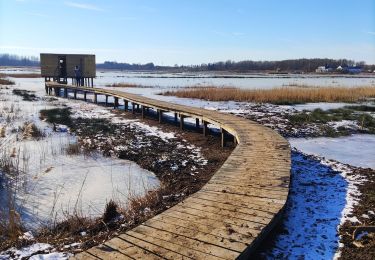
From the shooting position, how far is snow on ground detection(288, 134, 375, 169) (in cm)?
836

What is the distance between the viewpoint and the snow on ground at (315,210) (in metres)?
3.97

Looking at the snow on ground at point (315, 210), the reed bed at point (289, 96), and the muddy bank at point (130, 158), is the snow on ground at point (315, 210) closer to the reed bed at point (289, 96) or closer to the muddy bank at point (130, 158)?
the muddy bank at point (130, 158)

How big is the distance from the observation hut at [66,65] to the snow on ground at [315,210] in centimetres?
2709

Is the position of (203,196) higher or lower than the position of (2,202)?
higher

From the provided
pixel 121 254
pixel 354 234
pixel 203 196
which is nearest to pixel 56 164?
pixel 203 196

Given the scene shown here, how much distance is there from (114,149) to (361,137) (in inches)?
286

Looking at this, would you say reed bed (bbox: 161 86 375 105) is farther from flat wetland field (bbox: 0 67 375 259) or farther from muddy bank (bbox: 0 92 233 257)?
muddy bank (bbox: 0 92 233 257)

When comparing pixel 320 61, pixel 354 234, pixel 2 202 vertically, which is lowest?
pixel 2 202

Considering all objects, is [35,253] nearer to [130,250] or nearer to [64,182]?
[130,250]

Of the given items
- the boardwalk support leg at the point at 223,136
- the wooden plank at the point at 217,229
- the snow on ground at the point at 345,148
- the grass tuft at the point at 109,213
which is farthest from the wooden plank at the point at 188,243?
the boardwalk support leg at the point at 223,136

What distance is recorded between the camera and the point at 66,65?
1243 inches

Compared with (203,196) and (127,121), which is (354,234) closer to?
(203,196)

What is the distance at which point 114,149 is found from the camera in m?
9.54

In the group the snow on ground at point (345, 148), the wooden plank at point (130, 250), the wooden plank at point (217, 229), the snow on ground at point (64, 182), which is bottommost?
the snow on ground at point (64, 182)
